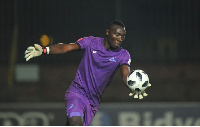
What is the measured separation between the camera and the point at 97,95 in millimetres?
5898

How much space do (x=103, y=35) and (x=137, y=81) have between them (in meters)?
7.11

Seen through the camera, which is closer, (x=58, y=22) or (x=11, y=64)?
(x=11, y=64)

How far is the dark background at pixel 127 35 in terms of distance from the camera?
12.2 metres

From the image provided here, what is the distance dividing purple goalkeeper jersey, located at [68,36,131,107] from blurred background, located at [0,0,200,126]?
604 cm

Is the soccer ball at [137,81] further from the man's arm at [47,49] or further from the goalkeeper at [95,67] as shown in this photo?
the man's arm at [47,49]

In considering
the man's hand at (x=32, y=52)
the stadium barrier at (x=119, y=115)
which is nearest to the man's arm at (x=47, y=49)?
the man's hand at (x=32, y=52)

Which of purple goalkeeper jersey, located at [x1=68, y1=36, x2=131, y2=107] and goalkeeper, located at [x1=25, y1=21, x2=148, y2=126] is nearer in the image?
goalkeeper, located at [x1=25, y1=21, x2=148, y2=126]

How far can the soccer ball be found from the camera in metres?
5.16

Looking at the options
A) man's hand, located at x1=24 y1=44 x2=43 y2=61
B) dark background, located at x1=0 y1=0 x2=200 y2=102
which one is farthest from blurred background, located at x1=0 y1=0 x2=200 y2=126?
man's hand, located at x1=24 y1=44 x2=43 y2=61

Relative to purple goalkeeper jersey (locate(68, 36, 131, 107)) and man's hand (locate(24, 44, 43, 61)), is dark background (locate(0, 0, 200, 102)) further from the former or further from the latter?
man's hand (locate(24, 44, 43, 61))

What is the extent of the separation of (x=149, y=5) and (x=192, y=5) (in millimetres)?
1163

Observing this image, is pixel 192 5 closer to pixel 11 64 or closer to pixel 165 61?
pixel 165 61

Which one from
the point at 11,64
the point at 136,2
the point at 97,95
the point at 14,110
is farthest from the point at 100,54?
the point at 136,2

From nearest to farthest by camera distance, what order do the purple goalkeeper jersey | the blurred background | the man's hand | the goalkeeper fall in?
the man's hand → the goalkeeper → the purple goalkeeper jersey → the blurred background
